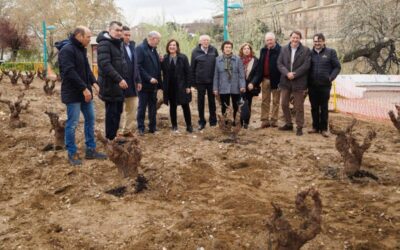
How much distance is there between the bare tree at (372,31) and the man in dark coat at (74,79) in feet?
40.0

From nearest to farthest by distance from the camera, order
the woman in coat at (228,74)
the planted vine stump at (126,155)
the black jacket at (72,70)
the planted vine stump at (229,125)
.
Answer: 1. the planted vine stump at (126,155)
2. the black jacket at (72,70)
3. the planted vine stump at (229,125)
4. the woman in coat at (228,74)

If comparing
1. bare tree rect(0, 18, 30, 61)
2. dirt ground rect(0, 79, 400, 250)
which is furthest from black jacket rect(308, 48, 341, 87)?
bare tree rect(0, 18, 30, 61)

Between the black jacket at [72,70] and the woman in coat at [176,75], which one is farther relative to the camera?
the woman in coat at [176,75]

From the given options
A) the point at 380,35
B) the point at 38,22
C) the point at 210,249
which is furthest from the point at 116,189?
the point at 38,22

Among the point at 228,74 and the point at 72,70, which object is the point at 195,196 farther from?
the point at 228,74

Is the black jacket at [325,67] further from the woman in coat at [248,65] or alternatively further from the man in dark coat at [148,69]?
the man in dark coat at [148,69]

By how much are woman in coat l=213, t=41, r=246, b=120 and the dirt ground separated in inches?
33.3

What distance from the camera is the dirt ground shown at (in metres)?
3.60

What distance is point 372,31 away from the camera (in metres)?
15.5

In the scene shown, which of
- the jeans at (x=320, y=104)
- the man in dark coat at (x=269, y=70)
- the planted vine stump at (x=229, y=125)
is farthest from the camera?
the man in dark coat at (x=269, y=70)

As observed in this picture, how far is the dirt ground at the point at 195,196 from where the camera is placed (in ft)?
11.8

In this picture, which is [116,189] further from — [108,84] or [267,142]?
[267,142]

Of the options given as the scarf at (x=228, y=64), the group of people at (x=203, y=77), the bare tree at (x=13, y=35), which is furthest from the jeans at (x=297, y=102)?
the bare tree at (x=13, y=35)

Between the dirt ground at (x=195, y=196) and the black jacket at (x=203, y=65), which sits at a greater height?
the black jacket at (x=203, y=65)
